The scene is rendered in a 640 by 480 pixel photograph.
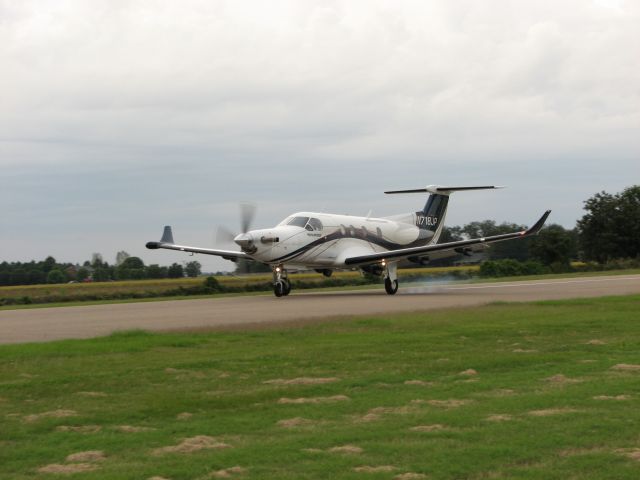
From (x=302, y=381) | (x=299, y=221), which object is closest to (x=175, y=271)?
(x=299, y=221)

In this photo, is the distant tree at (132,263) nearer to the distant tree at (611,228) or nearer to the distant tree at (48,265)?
the distant tree at (48,265)

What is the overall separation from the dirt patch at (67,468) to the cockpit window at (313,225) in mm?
31171

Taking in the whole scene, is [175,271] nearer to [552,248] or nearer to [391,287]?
[552,248]

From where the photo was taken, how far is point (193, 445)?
28.3ft

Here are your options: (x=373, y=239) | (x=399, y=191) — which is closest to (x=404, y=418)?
(x=373, y=239)

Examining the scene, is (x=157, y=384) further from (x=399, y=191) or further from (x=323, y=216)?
(x=399, y=191)

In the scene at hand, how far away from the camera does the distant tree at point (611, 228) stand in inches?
3167

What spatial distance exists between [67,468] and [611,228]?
7912 centimetres

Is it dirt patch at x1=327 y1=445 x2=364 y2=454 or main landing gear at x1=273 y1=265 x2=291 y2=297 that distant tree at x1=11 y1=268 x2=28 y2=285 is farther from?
dirt patch at x1=327 y1=445 x2=364 y2=454

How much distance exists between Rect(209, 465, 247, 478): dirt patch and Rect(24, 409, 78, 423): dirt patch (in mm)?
3258

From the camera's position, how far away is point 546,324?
20.2 meters

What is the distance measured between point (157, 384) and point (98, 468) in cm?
476

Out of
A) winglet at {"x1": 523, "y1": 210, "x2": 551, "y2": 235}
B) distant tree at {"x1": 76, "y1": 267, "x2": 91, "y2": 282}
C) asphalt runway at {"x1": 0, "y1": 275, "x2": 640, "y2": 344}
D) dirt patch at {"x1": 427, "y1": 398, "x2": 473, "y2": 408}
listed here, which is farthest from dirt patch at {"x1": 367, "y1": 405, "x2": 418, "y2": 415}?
distant tree at {"x1": 76, "y1": 267, "x2": 91, "y2": 282}

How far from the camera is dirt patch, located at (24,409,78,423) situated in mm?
10086
